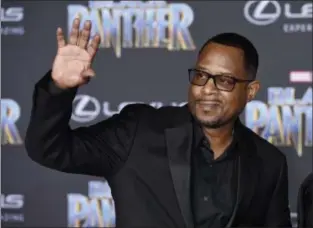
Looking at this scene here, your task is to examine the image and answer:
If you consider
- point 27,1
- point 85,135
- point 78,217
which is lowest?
point 78,217

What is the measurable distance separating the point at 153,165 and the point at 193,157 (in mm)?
115

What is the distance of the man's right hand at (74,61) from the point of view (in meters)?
1.35

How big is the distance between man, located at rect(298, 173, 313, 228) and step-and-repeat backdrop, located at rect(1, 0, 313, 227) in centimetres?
152

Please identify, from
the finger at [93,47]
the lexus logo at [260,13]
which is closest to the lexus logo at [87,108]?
the lexus logo at [260,13]

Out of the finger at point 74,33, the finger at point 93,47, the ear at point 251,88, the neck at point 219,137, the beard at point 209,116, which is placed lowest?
the neck at point 219,137

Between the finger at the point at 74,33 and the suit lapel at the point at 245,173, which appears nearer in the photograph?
the finger at the point at 74,33

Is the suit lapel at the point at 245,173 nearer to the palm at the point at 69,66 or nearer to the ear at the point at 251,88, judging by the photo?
the ear at the point at 251,88

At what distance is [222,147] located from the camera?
68.1 inches

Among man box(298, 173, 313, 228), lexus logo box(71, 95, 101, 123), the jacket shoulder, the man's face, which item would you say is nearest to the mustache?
the man's face

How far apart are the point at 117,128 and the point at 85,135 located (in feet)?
0.31

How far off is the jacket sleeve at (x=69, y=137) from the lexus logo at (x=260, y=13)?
1384 millimetres

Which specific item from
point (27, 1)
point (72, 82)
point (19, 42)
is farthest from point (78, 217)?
point (72, 82)

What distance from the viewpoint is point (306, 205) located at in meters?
1.34

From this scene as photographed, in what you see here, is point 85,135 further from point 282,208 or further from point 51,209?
point 51,209
